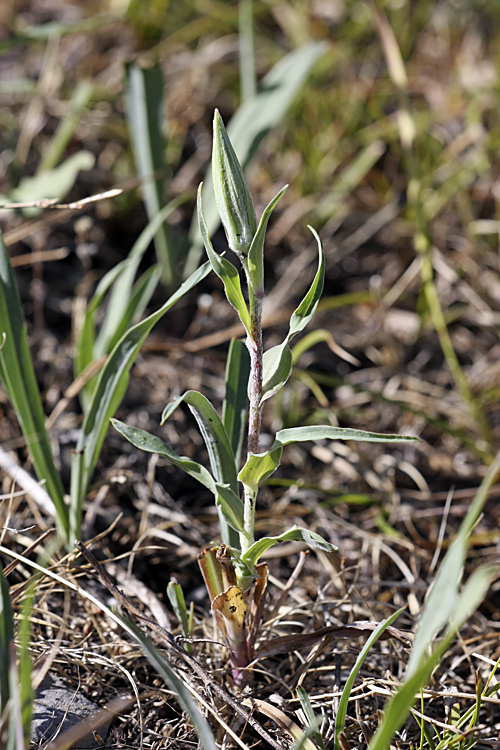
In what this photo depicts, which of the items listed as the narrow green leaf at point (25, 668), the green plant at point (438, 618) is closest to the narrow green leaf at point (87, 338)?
the narrow green leaf at point (25, 668)

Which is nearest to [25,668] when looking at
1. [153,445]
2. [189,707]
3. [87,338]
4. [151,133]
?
[189,707]

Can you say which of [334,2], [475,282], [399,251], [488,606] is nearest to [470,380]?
[475,282]

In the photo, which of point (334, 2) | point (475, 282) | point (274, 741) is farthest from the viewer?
point (334, 2)

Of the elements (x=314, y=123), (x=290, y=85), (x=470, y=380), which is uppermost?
(x=290, y=85)

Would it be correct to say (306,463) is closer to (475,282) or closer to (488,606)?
(488,606)

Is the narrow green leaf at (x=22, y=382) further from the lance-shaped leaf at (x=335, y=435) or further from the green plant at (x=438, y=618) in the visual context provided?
the green plant at (x=438, y=618)

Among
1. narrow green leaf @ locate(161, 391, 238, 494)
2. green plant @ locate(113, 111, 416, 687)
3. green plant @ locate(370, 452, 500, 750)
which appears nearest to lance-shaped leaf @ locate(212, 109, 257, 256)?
green plant @ locate(113, 111, 416, 687)

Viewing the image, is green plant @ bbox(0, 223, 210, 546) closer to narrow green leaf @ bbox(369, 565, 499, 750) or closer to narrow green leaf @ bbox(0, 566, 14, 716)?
narrow green leaf @ bbox(0, 566, 14, 716)
